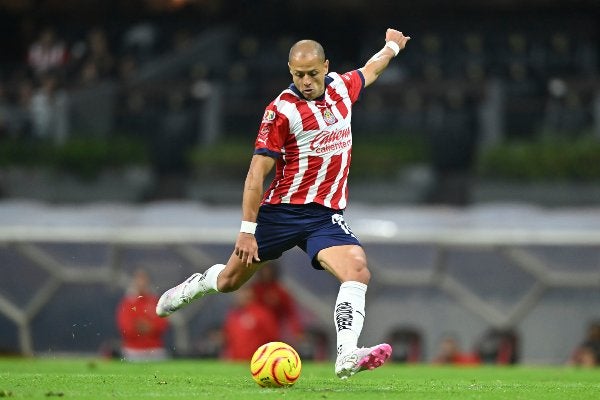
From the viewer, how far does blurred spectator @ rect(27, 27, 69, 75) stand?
21.7 meters

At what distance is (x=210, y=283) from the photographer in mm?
9141

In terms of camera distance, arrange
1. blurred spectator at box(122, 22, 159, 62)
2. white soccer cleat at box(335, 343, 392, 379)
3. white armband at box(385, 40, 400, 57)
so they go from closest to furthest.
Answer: white soccer cleat at box(335, 343, 392, 379) → white armband at box(385, 40, 400, 57) → blurred spectator at box(122, 22, 159, 62)

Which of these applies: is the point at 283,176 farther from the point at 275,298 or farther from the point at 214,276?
the point at 275,298

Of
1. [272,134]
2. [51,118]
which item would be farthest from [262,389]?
[51,118]

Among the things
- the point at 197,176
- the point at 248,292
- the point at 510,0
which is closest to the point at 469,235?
the point at 248,292

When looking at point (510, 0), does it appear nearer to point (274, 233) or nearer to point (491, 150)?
point (491, 150)

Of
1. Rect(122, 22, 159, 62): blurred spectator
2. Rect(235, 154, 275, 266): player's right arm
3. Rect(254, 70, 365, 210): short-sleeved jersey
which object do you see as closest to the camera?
Rect(235, 154, 275, 266): player's right arm

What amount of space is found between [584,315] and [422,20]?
24.1 feet

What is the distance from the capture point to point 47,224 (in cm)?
1756

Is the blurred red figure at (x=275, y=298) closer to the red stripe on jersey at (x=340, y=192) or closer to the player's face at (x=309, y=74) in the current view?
the red stripe on jersey at (x=340, y=192)

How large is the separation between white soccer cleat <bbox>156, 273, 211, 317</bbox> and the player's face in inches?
67.1

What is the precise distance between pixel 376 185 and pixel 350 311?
10.0m

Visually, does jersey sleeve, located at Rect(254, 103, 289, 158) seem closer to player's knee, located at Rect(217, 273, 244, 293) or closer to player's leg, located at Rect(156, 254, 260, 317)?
player's leg, located at Rect(156, 254, 260, 317)

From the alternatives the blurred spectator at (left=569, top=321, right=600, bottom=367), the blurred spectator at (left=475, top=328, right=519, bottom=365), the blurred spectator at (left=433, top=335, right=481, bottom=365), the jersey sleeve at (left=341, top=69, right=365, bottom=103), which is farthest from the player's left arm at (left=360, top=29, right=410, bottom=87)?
the blurred spectator at (left=475, top=328, right=519, bottom=365)
